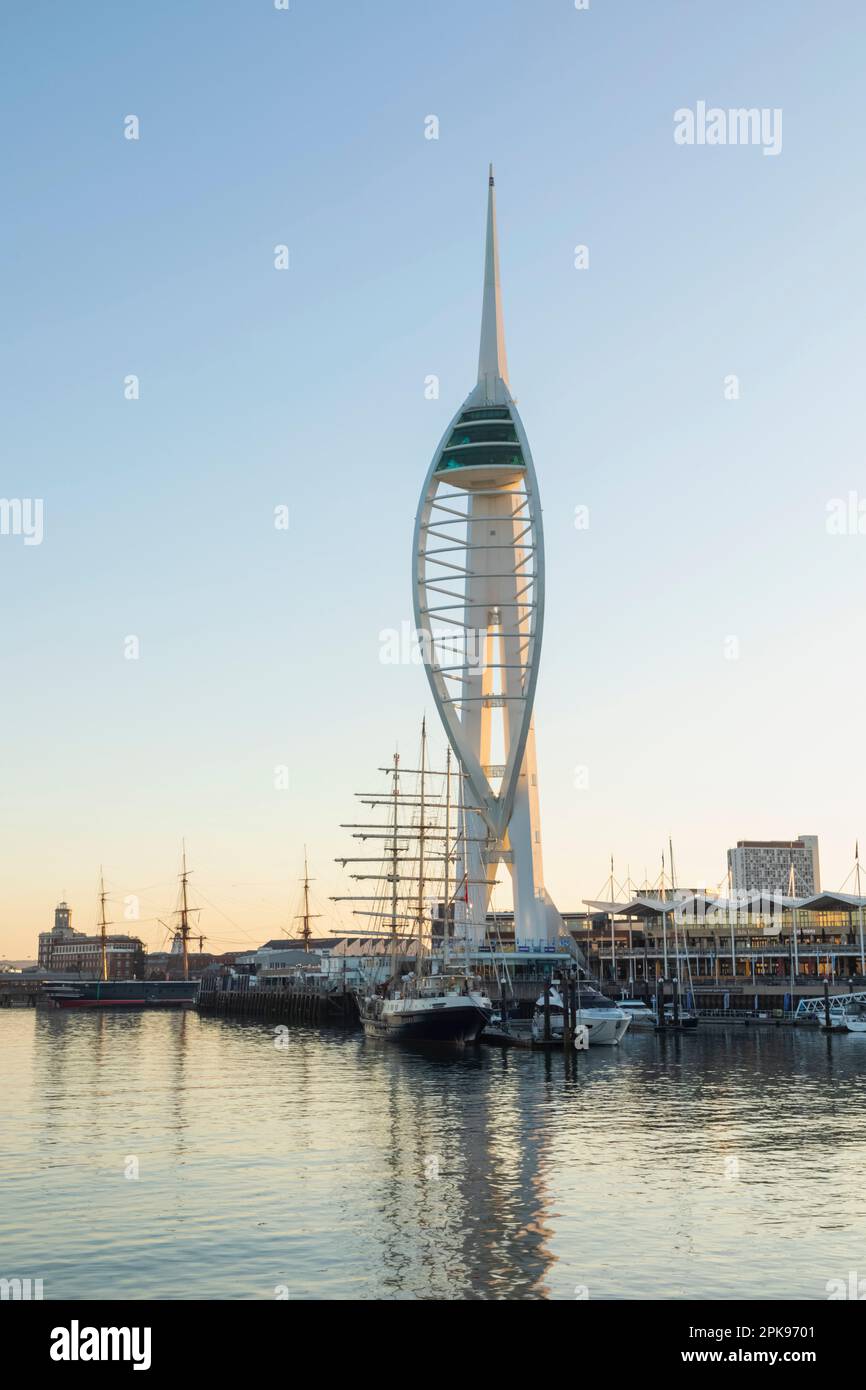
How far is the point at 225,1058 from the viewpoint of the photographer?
8488 cm

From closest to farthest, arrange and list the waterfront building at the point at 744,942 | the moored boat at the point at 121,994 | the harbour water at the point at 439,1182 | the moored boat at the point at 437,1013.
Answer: the harbour water at the point at 439,1182
the moored boat at the point at 437,1013
the waterfront building at the point at 744,942
the moored boat at the point at 121,994

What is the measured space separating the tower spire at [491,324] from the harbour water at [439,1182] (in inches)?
3595

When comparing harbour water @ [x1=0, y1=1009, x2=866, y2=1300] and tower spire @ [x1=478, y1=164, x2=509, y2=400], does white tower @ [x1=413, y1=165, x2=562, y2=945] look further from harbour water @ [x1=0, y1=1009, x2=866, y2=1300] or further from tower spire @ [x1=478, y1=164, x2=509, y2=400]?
harbour water @ [x1=0, y1=1009, x2=866, y2=1300]

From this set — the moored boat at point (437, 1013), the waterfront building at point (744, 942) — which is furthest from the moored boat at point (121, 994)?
the moored boat at point (437, 1013)

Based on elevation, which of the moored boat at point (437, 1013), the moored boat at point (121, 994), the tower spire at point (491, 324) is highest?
the tower spire at point (491, 324)

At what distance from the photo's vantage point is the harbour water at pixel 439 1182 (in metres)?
25.7

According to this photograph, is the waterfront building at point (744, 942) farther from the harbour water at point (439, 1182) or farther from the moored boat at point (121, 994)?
the harbour water at point (439, 1182)

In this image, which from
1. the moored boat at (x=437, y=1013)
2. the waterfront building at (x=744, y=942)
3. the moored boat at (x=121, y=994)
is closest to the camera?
the moored boat at (x=437, y=1013)

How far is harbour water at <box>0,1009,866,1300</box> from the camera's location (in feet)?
84.4

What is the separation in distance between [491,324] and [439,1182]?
125322 millimetres

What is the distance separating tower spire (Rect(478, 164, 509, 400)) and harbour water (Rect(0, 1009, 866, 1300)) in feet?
300

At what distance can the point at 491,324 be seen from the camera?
14950 centimetres

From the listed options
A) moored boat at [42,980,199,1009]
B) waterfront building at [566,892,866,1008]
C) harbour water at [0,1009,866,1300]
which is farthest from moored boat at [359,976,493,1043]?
moored boat at [42,980,199,1009]

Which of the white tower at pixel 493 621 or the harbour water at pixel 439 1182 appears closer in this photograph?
the harbour water at pixel 439 1182
